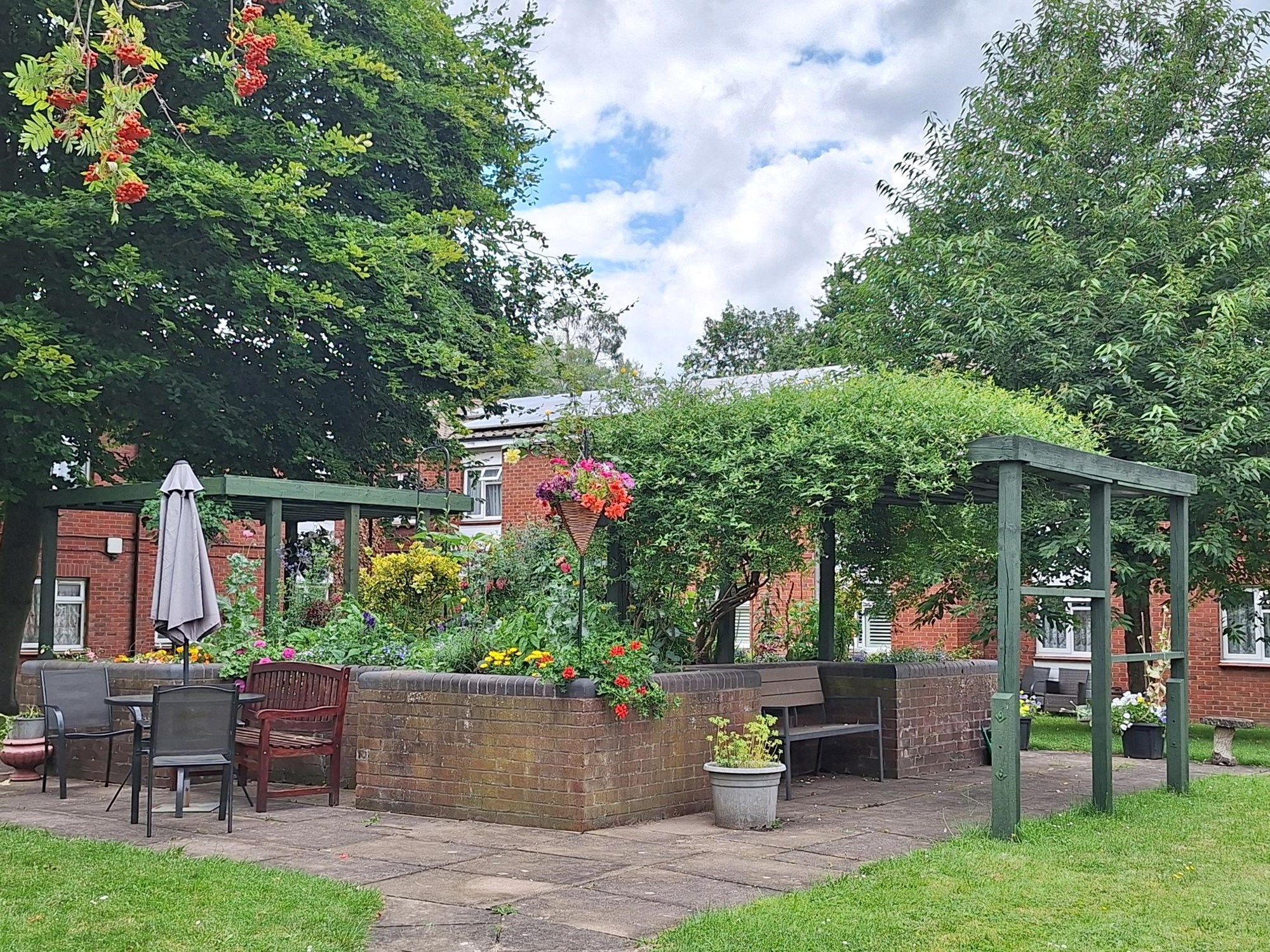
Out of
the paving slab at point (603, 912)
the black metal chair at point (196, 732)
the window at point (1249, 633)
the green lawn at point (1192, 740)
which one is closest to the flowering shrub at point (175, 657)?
the black metal chair at point (196, 732)

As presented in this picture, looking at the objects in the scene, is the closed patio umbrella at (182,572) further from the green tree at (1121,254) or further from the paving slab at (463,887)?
the green tree at (1121,254)

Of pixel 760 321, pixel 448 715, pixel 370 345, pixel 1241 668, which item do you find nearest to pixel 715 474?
pixel 448 715

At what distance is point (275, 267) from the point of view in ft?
49.6

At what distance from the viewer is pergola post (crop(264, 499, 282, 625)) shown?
1198cm

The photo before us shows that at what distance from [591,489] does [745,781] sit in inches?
86.5

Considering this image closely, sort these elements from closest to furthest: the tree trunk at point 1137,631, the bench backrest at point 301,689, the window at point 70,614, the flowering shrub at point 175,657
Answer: the bench backrest at point 301,689, the flowering shrub at point 175,657, the tree trunk at point 1137,631, the window at point 70,614

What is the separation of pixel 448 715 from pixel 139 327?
8.56m

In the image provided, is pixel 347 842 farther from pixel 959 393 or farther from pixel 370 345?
pixel 370 345

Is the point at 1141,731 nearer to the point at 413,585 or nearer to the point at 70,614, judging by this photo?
the point at 413,585

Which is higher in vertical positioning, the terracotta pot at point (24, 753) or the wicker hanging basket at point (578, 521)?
the wicker hanging basket at point (578, 521)

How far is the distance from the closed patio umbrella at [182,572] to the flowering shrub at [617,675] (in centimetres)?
270

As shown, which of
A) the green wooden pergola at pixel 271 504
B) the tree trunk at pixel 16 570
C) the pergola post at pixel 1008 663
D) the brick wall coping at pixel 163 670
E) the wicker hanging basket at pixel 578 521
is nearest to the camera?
the pergola post at pixel 1008 663

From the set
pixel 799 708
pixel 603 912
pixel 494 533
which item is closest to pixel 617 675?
pixel 603 912

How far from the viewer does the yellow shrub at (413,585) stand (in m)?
11.8
